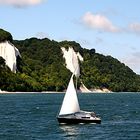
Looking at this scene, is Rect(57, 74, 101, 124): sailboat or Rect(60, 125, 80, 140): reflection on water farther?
Rect(57, 74, 101, 124): sailboat

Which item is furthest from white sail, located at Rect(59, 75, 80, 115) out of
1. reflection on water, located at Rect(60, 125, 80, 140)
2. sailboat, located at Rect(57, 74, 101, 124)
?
reflection on water, located at Rect(60, 125, 80, 140)

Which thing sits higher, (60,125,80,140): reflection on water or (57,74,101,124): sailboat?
(57,74,101,124): sailboat

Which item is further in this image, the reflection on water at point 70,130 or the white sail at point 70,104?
the white sail at point 70,104

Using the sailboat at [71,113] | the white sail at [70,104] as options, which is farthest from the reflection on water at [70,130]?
the white sail at [70,104]

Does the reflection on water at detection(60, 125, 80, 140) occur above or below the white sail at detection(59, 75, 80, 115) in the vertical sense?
below

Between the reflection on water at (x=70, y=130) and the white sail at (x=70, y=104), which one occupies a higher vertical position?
the white sail at (x=70, y=104)

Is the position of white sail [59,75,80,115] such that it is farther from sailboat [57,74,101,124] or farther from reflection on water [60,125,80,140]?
reflection on water [60,125,80,140]

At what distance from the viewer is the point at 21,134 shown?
291 feet

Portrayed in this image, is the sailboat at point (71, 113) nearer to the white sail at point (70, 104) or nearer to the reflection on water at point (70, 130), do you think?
the white sail at point (70, 104)

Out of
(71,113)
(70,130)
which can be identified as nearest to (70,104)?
(71,113)

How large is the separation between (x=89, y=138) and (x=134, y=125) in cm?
2368

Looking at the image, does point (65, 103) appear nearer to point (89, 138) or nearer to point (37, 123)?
point (37, 123)

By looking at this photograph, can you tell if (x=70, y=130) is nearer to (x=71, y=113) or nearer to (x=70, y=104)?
(x=71, y=113)

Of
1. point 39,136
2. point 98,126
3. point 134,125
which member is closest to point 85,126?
point 98,126
